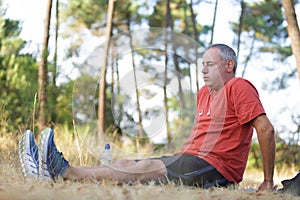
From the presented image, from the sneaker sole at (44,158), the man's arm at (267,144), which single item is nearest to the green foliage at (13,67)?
the sneaker sole at (44,158)

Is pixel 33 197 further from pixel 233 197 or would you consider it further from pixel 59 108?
pixel 59 108

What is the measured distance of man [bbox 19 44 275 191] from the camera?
3012 mm

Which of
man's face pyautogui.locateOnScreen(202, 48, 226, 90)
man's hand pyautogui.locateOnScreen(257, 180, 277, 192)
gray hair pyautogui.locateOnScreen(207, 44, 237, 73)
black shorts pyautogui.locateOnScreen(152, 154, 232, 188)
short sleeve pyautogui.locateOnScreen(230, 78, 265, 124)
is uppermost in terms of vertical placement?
gray hair pyautogui.locateOnScreen(207, 44, 237, 73)

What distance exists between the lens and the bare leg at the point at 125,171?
303 cm

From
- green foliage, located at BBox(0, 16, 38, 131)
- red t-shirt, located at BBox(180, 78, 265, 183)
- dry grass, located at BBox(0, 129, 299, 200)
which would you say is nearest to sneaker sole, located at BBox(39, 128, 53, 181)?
dry grass, located at BBox(0, 129, 299, 200)

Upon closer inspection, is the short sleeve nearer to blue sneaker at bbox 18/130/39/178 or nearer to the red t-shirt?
the red t-shirt

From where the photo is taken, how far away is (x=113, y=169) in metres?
3.06

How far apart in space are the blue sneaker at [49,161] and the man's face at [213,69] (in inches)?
40.8

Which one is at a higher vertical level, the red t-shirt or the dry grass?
the red t-shirt

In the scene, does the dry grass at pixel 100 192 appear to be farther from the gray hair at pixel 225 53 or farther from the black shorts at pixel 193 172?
the gray hair at pixel 225 53

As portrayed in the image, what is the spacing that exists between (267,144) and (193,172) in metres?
0.48

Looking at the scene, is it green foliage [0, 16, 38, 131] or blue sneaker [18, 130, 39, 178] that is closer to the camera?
blue sneaker [18, 130, 39, 178]

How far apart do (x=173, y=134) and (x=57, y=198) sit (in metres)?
1.35

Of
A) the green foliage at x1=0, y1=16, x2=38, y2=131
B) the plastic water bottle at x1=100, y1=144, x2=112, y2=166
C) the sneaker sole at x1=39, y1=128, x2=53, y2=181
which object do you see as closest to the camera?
the sneaker sole at x1=39, y1=128, x2=53, y2=181
